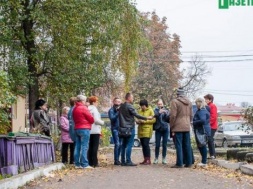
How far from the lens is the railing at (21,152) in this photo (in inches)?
446

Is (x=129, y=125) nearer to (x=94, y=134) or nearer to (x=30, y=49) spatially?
(x=94, y=134)

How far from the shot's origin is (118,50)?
77.7 ft

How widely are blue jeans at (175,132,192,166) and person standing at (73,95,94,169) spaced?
2143 millimetres

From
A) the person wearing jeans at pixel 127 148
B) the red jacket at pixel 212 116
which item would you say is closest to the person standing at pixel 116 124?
the person wearing jeans at pixel 127 148

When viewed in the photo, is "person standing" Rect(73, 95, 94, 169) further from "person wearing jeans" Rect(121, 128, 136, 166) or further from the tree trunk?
the tree trunk

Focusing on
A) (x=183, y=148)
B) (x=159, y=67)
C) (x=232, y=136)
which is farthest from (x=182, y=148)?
(x=159, y=67)

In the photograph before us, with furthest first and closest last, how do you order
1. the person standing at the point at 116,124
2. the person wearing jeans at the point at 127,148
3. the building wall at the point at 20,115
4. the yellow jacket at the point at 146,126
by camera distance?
the building wall at the point at 20,115 < the person standing at the point at 116,124 < the yellow jacket at the point at 146,126 < the person wearing jeans at the point at 127,148

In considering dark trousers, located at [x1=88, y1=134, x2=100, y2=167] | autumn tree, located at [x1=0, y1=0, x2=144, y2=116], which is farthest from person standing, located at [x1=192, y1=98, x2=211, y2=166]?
autumn tree, located at [x1=0, y1=0, x2=144, y2=116]

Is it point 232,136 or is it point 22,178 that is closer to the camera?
point 22,178

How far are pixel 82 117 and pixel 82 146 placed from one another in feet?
2.26

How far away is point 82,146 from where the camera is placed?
14.6 m

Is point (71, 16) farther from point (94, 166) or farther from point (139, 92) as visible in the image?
point (139, 92)

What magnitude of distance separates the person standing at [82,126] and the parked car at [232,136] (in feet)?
54.8

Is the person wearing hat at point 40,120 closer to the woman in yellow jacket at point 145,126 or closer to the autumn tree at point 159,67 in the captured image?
the woman in yellow jacket at point 145,126
